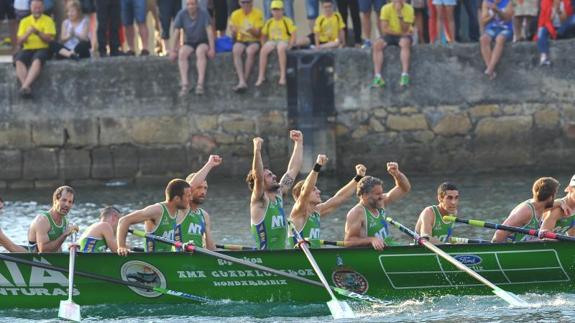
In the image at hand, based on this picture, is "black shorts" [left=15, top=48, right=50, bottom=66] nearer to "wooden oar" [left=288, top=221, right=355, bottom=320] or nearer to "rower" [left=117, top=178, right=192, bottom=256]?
"rower" [left=117, top=178, right=192, bottom=256]

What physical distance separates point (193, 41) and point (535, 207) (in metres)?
9.01

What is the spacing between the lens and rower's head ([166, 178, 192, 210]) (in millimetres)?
15953

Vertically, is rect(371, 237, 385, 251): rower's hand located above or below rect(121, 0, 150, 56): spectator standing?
below

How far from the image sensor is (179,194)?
628 inches

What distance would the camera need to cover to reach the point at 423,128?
80.0 feet

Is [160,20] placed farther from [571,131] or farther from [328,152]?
[571,131]

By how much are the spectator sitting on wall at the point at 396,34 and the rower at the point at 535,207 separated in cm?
Result: 736

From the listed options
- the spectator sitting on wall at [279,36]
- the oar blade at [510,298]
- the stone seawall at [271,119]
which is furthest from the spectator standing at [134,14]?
the oar blade at [510,298]

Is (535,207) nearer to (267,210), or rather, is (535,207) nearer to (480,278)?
(480,278)

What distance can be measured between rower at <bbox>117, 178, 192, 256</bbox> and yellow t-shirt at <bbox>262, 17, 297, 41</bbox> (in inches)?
305

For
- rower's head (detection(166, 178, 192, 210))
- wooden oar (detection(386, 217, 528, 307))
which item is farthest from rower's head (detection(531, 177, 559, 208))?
rower's head (detection(166, 178, 192, 210))

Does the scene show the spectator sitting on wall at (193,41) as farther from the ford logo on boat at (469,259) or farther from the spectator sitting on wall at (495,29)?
the ford logo on boat at (469,259)

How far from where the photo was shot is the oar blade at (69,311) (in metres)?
15.4

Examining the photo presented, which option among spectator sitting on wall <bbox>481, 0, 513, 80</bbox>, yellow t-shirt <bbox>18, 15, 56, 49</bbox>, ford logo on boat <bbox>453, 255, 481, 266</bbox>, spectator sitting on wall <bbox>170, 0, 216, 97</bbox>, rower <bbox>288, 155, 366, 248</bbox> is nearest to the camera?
ford logo on boat <bbox>453, 255, 481, 266</bbox>
